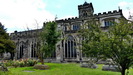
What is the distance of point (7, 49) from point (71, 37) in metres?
15.6

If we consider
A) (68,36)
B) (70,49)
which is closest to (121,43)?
(70,49)

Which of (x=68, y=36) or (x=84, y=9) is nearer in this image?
(x=68, y=36)

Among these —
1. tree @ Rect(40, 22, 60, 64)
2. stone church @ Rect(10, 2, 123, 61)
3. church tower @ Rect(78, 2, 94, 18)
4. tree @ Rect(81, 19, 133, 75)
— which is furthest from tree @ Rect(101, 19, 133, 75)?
church tower @ Rect(78, 2, 94, 18)

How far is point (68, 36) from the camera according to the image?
1107 inches

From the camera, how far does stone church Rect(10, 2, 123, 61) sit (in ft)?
85.2

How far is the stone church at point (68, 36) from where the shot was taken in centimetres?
2596

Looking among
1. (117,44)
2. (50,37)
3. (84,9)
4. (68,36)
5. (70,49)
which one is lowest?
(70,49)

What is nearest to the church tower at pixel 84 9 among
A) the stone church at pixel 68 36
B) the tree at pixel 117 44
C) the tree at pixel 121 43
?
the stone church at pixel 68 36

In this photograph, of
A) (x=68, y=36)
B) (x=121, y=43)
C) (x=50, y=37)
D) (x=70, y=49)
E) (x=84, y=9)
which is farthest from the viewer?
(x=84, y=9)

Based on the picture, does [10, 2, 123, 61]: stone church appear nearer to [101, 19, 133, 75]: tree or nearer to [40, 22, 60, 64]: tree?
[40, 22, 60, 64]: tree

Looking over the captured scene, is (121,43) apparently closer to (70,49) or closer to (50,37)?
(50,37)

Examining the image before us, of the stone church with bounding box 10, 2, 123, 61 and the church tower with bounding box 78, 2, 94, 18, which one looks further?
the church tower with bounding box 78, 2, 94, 18

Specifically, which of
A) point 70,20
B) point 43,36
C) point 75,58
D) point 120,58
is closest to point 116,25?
point 120,58

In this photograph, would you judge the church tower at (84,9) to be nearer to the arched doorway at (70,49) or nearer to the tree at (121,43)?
the arched doorway at (70,49)
